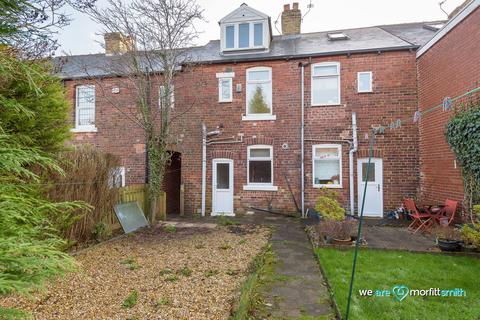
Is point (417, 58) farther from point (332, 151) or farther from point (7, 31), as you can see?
point (7, 31)

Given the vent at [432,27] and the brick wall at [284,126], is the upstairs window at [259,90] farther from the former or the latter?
the vent at [432,27]

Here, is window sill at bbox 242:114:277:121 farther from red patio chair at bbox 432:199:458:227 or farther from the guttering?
red patio chair at bbox 432:199:458:227

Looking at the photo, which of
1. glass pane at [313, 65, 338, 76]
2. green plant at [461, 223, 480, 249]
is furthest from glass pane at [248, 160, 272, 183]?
green plant at [461, 223, 480, 249]

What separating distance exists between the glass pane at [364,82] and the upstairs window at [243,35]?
409cm

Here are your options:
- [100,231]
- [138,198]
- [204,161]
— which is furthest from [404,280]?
[204,161]

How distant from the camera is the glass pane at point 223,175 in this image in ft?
35.8

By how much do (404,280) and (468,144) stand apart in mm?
4179

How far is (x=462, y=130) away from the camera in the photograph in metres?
6.63

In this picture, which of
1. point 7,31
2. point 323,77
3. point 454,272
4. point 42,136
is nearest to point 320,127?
point 323,77

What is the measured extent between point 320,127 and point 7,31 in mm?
9511

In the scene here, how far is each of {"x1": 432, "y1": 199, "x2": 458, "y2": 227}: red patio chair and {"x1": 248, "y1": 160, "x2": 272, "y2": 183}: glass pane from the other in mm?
5228

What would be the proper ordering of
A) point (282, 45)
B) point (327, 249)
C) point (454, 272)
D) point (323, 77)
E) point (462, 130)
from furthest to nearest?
point (282, 45), point (323, 77), point (462, 130), point (327, 249), point (454, 272)

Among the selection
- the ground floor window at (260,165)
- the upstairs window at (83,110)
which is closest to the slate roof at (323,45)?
the upstairs window at (83,110)

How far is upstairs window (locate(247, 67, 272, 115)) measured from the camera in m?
10.7
